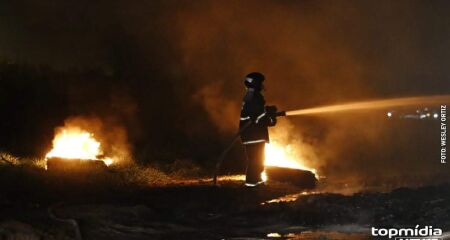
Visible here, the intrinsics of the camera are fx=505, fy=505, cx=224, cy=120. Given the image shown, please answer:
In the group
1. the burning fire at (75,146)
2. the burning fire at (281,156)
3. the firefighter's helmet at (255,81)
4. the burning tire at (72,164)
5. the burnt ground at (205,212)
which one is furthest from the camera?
the burning fire at (75,146)

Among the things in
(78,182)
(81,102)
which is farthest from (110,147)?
(78,182)

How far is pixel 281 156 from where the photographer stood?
13781mm

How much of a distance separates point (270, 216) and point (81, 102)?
13.1m

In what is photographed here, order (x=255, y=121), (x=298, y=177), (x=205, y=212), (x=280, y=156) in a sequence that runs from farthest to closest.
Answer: (x=280, y=156) → (x=298, y=177) → (x=255, y=121) → (x=205, y=212)

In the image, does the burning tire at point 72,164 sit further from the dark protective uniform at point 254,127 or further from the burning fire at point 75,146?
the dark protective uniform at point 254,127

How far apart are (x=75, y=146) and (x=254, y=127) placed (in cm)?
697

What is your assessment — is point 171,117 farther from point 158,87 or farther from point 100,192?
point 100,192

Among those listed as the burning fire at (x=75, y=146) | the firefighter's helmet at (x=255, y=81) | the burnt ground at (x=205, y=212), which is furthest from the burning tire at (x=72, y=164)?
the firefighter's helmet at (x=255, y=81)

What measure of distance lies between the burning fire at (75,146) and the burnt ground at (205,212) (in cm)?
402

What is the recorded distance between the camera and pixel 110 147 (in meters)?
17.5

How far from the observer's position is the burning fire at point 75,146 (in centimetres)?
1413

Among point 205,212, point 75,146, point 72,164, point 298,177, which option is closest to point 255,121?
point 205,212

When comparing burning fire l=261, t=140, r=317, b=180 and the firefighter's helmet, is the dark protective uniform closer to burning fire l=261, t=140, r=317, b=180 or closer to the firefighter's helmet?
the firefighter's helmet

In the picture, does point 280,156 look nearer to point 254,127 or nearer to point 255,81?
point 254,127
